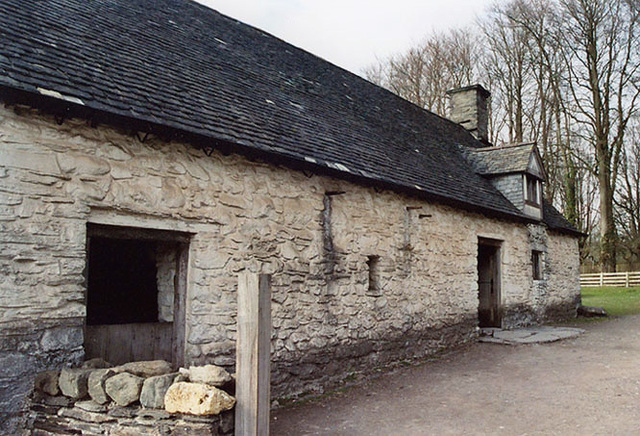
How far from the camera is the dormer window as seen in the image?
46.4 feet

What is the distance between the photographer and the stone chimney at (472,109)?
18.6m

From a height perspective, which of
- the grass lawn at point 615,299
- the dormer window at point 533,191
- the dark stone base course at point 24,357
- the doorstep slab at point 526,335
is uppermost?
the dormer window at point 533,191

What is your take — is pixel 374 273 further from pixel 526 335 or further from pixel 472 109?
pixel 472 109

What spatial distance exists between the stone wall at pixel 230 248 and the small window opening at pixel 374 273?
0.02m

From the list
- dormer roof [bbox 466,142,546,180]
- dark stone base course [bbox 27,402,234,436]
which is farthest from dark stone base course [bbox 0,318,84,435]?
dormer roof [bbox 466,142,546,180]

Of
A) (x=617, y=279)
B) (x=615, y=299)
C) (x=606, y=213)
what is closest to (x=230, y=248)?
(x=615, y=299)

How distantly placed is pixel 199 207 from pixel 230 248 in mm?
641

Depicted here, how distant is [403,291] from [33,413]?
6.03m

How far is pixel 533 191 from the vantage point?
14.6 m

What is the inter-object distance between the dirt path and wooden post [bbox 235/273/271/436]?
62.4 inches

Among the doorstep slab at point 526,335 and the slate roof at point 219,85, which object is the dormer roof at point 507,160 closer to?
the slate roof at point 219,85

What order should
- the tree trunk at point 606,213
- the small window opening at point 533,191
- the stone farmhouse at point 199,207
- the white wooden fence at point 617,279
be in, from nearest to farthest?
the stone farmhouse at point 199,207
the small window opening at point 533,191
the tree trunk at point 606,213
the white wooden fence at point 617,279

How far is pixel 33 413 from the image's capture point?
461cm

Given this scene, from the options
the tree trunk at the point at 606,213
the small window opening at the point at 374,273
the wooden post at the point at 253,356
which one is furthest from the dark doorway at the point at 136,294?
the tree trunk at the point at 606,213
